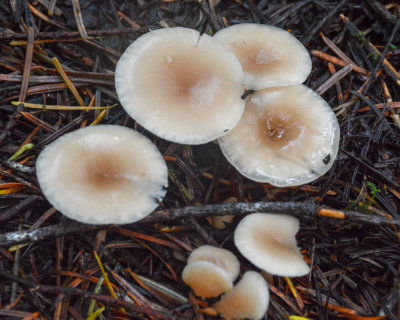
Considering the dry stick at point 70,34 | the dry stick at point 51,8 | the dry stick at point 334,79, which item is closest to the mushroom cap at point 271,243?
the dry stick at point 334,79

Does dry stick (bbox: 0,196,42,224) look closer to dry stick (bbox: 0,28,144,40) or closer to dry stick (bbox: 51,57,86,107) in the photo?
dry stick (bbox: 51,57,86,107)

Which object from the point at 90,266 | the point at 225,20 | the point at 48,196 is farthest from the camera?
the point at 225,20

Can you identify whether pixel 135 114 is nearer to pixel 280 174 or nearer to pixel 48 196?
pixel 48 196

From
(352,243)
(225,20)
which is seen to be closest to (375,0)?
(225,20)

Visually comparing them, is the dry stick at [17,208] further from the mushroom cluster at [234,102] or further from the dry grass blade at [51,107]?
the mushroom cluster at [234,102]

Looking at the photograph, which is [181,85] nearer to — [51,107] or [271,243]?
[51,107]

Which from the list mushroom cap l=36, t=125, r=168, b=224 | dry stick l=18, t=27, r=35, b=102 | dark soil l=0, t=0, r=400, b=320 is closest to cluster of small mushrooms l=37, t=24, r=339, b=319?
mushroom cap l=36, t=125, r=168, b=224
